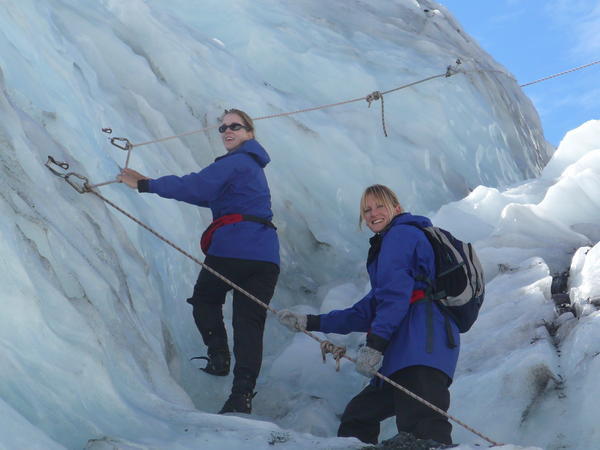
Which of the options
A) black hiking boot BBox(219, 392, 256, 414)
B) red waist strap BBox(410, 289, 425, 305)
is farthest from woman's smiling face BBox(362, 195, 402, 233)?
black hiking boot BBox(219, 392, 256, 414)

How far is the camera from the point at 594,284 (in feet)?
13.1

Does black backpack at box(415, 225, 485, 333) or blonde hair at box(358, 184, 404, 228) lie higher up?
blonde hair at box(358, 184, 404, 228)

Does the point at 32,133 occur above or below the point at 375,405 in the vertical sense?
above

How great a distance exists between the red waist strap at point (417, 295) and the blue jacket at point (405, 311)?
0.01 m

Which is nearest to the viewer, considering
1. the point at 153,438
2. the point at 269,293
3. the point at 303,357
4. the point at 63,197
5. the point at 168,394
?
the point at 153,438

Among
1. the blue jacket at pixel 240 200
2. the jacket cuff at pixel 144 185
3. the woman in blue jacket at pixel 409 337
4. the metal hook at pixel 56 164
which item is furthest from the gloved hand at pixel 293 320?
the metal hook at pixel 56 164

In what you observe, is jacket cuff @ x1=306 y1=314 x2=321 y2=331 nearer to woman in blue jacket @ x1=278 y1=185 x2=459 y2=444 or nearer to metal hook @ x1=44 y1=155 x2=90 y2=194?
woman in blue jacket @ x1=278 y1=185 x2=459 y2=444

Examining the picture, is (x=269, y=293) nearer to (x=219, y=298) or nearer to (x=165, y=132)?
(x=219, y=298)

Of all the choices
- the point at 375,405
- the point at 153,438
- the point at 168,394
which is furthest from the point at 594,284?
the point at 153,438

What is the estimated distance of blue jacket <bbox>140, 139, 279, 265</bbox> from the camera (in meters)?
3.72

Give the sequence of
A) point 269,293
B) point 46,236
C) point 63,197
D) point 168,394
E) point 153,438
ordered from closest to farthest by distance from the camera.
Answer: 1. point 153,438
2. point 46,236
3. point 168,394
4. point 63,197
5. point 269,293

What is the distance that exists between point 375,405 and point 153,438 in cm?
88

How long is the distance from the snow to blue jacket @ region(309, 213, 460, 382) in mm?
343

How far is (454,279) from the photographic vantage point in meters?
2.90
